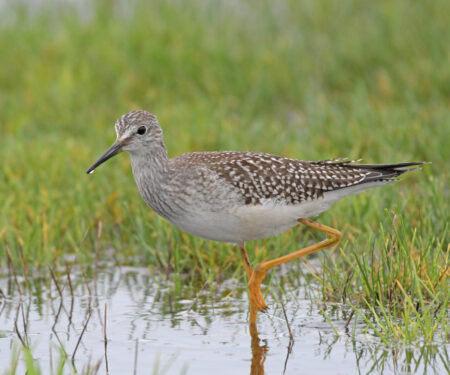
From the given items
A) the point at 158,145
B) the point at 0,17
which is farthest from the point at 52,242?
the point at 0,17

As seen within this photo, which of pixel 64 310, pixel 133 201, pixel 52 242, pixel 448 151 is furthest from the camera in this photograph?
pixel 448 151

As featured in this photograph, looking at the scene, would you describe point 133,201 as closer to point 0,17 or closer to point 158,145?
point 158,145

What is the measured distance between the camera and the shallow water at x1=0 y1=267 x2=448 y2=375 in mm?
5684

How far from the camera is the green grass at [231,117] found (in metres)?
7.50

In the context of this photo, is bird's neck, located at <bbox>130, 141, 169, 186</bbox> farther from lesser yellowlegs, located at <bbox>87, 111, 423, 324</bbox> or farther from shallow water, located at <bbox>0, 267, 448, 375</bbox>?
shallow water, located at <bbox>0, 267, 448, 375</bbox>

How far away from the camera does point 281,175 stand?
6988 mm

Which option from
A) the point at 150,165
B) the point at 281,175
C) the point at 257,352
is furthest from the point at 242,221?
the point at 257,352

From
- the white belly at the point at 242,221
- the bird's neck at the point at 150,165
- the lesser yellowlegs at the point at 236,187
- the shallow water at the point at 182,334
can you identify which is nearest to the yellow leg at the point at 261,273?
the lesser yellowlegs at the point at 236,187

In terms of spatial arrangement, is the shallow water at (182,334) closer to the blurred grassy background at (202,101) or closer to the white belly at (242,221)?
the blurred grassy background at (202,101)

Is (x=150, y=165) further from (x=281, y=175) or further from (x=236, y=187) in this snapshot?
(x=281, y=175)

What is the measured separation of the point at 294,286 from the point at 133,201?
2.21 metres

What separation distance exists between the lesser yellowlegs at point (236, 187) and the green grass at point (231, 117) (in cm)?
47

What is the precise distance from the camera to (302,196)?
274 inches

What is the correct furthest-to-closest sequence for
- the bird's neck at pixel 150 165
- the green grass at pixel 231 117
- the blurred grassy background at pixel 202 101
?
the blurred grassy background at pixel 202 101 → the green grass at pixel 231 117 → the bird's neck at pixel 150 165
